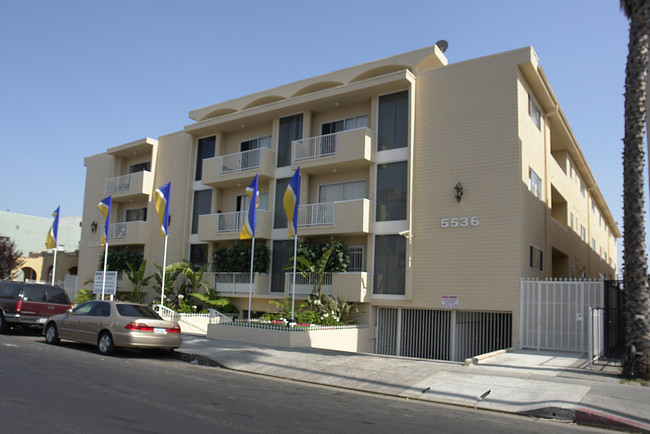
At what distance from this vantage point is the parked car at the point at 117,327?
43.9ft

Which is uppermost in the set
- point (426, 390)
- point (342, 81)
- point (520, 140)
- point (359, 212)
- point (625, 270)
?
point (342, 81)

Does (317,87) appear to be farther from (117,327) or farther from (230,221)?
(117,327)

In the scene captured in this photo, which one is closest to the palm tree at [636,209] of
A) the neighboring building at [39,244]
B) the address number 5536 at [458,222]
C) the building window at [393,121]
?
the address number 5536 at [458,222]

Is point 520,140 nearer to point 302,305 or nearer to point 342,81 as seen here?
point 342,81

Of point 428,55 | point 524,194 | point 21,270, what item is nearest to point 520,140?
point 524,194

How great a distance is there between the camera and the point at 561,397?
31.1 ft

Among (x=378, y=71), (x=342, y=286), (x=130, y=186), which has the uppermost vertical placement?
(x=378, y=71)

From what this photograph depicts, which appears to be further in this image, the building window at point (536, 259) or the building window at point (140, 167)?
the building window at point (140, 167)

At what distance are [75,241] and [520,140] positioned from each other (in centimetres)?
4625

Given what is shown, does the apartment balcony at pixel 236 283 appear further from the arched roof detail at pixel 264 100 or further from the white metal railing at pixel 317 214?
the arched roof detail at pixel 264 100

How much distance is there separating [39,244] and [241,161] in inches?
1273

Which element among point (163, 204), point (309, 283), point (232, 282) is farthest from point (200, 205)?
point (309, 283)

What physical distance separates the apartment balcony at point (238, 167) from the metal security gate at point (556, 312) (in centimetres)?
1191

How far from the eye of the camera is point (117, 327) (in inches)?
531
